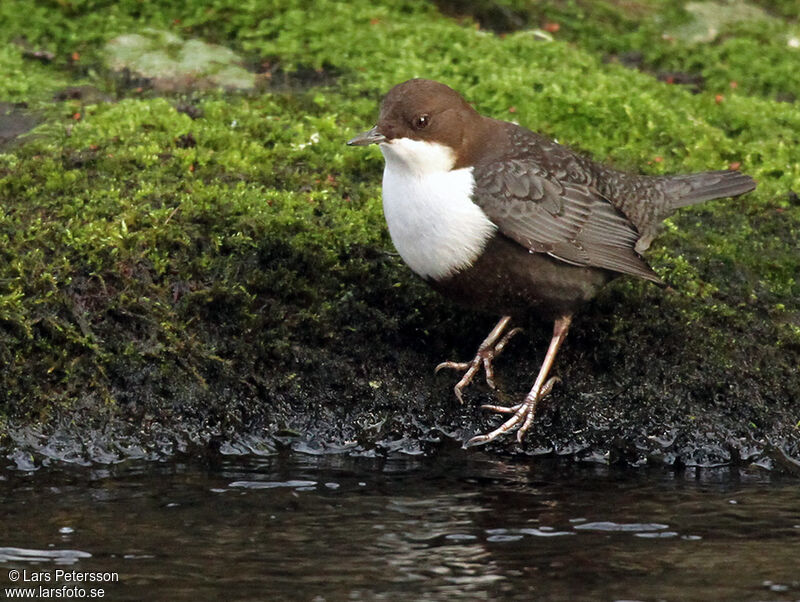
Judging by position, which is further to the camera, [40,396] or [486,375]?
[486,375]

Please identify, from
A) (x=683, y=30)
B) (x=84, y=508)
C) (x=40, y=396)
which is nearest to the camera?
(x=84, y=508)

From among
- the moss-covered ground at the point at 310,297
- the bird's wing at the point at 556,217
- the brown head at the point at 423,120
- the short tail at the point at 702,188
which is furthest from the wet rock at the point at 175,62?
the short tail at the point at 702,188

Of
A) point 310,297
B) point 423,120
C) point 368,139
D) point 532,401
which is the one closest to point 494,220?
point 423,120

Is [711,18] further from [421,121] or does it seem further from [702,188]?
[421,121]

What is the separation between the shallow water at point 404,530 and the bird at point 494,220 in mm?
534

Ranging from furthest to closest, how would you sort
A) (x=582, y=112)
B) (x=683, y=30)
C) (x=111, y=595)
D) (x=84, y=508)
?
(x=683, y=30)
(x=582, y=112)
(x=84, y=508)
(x=111, y=595)

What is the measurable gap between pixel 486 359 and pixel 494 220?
2.27ft

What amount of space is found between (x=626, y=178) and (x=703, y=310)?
71 centimetres

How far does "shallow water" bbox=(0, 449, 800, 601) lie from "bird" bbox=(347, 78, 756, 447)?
0.53 m

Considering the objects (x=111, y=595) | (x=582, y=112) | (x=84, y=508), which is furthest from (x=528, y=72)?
(x=111, y=595)

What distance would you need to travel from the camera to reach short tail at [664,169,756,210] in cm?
550

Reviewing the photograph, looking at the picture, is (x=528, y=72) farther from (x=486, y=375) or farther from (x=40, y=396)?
(x=40, y=396)

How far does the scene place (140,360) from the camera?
5.01 m

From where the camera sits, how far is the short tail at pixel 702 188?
5.50 metres
